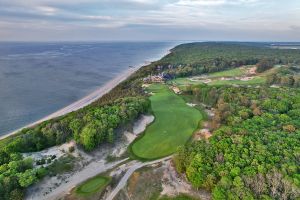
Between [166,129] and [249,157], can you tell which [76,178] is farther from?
[249,157]

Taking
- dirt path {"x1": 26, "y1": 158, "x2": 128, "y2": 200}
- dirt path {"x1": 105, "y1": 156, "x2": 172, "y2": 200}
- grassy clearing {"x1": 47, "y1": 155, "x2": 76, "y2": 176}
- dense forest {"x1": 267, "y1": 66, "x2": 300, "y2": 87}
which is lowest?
dirt path {"x1": 26, "y1": 158, "x2": 128, "y2": 200}

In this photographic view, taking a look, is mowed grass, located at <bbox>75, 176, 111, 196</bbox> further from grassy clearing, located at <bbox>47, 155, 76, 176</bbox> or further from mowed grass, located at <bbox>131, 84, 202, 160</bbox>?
mowed grass, located at <bbox>131, 84, 202, 160</bbox>

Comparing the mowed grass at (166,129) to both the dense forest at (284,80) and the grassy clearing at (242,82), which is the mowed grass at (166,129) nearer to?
the grassy clearing at (242,82)

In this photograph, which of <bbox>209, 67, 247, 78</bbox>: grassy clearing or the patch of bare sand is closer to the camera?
the patch of bare sand

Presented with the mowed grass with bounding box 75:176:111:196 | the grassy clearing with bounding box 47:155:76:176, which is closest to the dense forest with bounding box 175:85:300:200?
the mowed grass with bounding box 75:176:111:196

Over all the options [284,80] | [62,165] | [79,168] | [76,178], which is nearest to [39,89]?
[62,165]

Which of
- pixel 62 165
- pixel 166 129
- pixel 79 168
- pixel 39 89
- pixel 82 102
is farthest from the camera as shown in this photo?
pixel 39 89

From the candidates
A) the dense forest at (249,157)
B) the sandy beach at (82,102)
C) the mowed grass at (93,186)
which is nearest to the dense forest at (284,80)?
the dense forest at (249,157)
